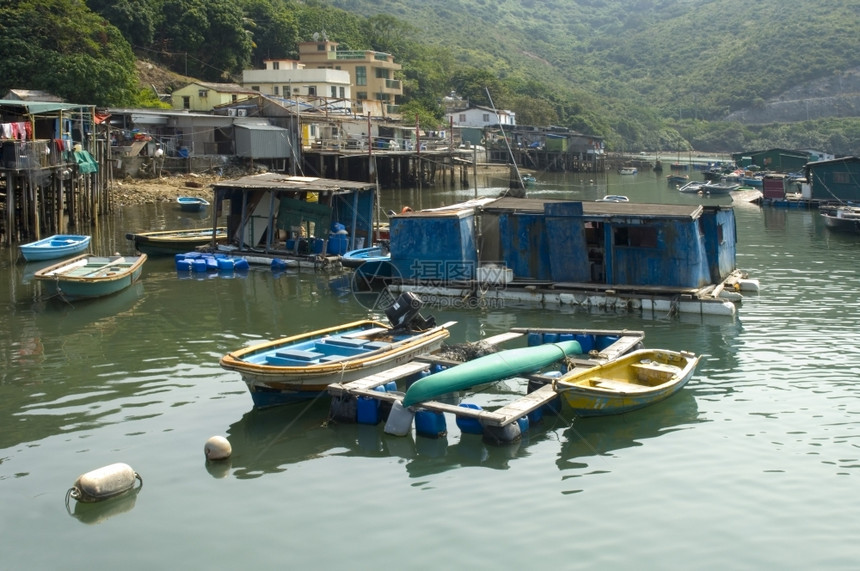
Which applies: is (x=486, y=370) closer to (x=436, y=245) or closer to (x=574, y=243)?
(x=574, y=243)

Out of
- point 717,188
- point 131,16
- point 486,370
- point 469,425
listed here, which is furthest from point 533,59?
point 469,425

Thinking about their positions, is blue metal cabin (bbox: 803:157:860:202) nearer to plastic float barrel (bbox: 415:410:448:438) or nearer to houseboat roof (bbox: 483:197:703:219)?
houseboat roof (bbox: 483:197:703:219)

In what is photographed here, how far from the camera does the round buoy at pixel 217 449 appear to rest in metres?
12.4

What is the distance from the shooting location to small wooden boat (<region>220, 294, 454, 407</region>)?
13.9 metres

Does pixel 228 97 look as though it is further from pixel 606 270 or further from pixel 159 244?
pixel 606 270

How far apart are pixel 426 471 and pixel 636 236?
1123 cm

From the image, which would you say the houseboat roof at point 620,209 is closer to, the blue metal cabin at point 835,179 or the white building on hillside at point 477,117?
the blue metal cabin at point 835,179

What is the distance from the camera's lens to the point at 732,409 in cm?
1459

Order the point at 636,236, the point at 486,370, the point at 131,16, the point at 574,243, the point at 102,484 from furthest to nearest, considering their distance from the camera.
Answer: the point at 131,16 < the point at 574,243 < the point at 636,236 < the point at 486,370 < the point at 102,484

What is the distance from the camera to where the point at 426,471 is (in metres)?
12.2

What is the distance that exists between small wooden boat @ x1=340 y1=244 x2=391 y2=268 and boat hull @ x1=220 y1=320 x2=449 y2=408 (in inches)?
294

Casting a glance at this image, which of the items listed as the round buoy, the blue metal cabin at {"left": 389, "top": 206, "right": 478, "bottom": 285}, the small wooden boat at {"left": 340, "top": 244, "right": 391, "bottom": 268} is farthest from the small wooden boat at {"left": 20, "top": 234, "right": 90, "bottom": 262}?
the round buoy

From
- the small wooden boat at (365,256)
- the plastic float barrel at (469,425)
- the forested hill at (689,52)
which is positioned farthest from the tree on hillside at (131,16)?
the forested hill at (689,52)

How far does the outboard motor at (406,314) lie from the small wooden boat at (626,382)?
12.1 feet
